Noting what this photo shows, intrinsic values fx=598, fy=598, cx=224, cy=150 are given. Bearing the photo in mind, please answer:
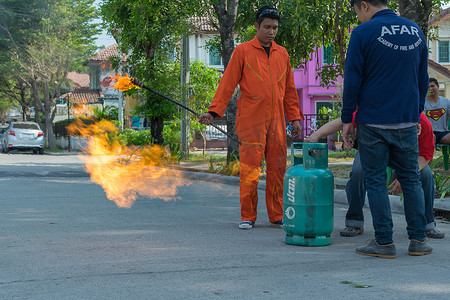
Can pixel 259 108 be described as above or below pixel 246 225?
above

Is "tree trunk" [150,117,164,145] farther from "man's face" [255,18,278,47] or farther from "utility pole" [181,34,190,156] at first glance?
"man's face" [255,18,278,47]

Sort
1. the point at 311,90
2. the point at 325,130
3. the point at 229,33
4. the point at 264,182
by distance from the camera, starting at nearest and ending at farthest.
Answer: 1. the point at 325,130
2. the point at 264,182
3. the point at 229,33
4. the point at 311,90

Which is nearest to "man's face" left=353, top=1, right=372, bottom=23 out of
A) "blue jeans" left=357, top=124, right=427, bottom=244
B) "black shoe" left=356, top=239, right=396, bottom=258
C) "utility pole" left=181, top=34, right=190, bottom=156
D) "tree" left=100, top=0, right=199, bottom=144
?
"blue jeans" left=357, top=124, right=427, bottom=244

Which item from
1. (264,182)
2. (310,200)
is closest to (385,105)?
(310,200)

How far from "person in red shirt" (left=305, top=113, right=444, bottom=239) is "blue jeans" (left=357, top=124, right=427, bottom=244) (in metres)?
0.61

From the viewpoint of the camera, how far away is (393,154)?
4.67m

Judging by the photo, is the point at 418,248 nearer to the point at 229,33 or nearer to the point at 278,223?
the point at 278,223

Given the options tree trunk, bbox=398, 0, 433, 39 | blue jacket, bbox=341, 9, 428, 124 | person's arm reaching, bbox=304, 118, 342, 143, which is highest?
tree trunk, bbox=398, 0, 433, 39

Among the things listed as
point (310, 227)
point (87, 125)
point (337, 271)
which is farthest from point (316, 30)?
point (87, 125)

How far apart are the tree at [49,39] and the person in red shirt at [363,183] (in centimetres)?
3113

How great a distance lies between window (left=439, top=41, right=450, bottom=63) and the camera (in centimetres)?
3259

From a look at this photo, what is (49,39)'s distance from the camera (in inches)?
1362

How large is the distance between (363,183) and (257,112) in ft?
4.05

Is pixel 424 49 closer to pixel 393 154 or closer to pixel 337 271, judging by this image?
pixel 393 154
